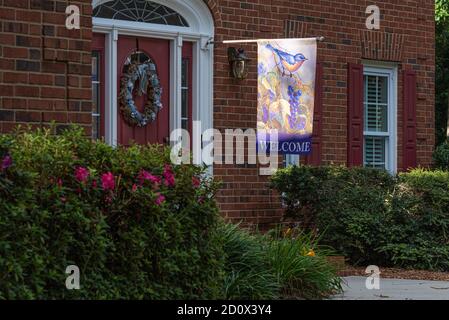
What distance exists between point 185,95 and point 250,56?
1.09 metres

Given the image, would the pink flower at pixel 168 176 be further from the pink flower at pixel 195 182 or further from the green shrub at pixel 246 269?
the green shrub at pixel 246 269

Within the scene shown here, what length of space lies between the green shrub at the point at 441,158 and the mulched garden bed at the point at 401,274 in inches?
171

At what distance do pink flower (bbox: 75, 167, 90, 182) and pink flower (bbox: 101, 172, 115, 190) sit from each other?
0.44ft

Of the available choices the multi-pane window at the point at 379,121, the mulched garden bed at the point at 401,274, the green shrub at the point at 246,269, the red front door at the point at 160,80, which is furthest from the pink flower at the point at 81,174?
the multi-pane window at the point at 379,121

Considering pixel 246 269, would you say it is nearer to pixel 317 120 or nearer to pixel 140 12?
pixel 140 12

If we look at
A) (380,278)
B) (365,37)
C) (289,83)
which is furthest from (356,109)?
(380,278)

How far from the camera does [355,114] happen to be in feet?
47.9

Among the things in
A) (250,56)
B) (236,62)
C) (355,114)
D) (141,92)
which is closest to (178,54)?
(141,92)

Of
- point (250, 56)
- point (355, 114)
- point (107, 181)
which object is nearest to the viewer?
point (107, 181)

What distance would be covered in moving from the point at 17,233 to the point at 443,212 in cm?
769

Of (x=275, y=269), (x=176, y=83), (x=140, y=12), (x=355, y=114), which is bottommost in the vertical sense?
(x=275, y=269)

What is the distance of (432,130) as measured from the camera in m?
15.9

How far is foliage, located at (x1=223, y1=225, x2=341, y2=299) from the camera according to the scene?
8.67 m

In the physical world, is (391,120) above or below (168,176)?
above
